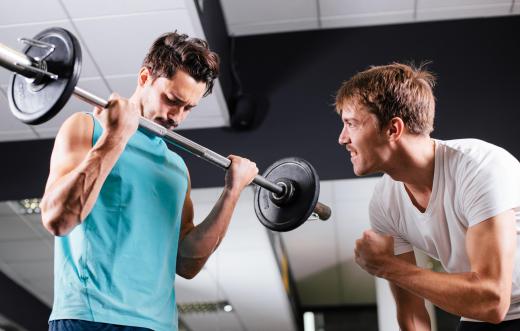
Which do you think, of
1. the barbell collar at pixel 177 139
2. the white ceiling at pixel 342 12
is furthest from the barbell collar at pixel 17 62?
the white ceiling at pixel 342 12

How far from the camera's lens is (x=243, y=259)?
5320mm

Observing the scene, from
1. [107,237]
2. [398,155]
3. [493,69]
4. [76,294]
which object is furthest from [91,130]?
[493,69]

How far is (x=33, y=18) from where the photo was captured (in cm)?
399

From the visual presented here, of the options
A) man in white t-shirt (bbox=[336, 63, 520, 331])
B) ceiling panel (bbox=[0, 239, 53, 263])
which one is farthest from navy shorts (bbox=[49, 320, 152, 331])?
ceiling panel (bbox=[0, 239, 53, 263])

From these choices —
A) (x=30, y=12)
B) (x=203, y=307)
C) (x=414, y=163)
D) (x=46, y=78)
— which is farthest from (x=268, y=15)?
(x=46, y=78)

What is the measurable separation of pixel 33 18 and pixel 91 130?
209 centimetres

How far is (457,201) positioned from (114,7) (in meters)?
2.32

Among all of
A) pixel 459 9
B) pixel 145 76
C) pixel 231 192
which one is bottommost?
pixel 231 192

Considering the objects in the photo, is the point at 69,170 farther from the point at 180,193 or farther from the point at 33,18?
the point at 33,18

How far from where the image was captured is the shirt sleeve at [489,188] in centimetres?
222

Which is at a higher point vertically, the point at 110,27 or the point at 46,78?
the point at 110,27

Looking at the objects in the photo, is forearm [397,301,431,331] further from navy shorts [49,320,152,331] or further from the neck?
navy shorts [49,320,152,331]

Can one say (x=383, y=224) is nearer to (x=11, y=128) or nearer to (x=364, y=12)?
(x=364, y=12)

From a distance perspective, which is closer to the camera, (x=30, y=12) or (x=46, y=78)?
(x=46, y=78)
